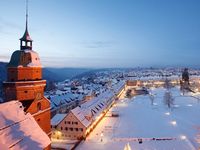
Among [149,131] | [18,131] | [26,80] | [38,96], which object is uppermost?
[26,80]

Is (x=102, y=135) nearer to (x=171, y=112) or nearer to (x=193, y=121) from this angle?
(x=193, y=121)

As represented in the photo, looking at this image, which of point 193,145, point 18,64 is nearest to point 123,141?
point 193,145

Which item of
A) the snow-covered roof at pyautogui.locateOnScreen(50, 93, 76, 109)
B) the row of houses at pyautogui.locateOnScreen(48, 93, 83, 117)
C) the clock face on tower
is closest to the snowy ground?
the clock face on tower

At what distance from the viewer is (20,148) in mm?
17672

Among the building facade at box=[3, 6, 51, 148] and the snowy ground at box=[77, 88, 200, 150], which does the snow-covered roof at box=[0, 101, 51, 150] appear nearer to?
the building facade at box=[3, 6, 51, 148]

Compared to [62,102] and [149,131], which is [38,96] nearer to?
[149,131]

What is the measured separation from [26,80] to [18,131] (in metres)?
5.71

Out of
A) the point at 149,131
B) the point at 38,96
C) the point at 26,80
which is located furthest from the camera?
the point at 149,131

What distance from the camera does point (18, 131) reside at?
750 inches

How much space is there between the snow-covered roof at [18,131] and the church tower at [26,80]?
6.12ft

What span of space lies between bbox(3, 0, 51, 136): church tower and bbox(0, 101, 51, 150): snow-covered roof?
187cm

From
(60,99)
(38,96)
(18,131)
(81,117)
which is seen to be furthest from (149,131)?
(60,99)

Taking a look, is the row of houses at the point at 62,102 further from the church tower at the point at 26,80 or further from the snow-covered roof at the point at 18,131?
the snow-covered roof at the point at 18,131

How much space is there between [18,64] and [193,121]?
1336 inches
